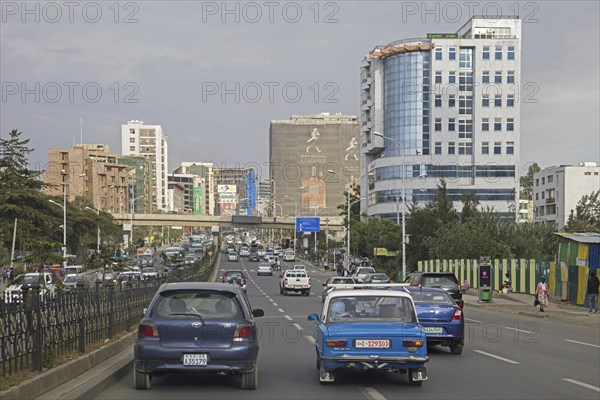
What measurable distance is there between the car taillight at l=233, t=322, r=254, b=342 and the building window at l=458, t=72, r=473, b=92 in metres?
105

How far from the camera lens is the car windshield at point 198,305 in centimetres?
1219

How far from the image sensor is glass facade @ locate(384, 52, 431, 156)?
366 ft

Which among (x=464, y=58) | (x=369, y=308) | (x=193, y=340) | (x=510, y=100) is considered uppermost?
(x=464, y=58)

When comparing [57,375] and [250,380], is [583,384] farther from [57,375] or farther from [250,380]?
[57,375]

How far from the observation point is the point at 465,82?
113m

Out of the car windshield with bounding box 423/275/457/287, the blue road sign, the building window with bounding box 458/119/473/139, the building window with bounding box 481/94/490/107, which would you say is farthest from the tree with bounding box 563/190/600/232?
the car windshield with bounding box 423/275/457/287

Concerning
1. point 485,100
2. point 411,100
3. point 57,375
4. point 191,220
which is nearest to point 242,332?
point 57,375

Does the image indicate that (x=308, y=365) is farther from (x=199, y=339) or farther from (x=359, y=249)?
(x=359, y=249)

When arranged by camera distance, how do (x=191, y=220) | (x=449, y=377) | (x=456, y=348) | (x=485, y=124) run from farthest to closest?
(x=191, y=220) < (x=485, y=124) < (x=456, y=348) < (x=449, y=377)

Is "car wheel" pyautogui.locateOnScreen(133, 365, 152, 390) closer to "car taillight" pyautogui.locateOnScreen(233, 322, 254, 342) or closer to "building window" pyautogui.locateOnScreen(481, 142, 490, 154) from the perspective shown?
"car taillight" pyautogui.locateOnScreen(233, 322, 254, 342)

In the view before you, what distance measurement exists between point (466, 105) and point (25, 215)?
6370cm

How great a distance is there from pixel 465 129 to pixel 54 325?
10561 cm

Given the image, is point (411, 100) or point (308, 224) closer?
point (308, 224)

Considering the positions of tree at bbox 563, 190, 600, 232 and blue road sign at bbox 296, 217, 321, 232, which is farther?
blue road sign at bbox 296, 217, 321, 232
